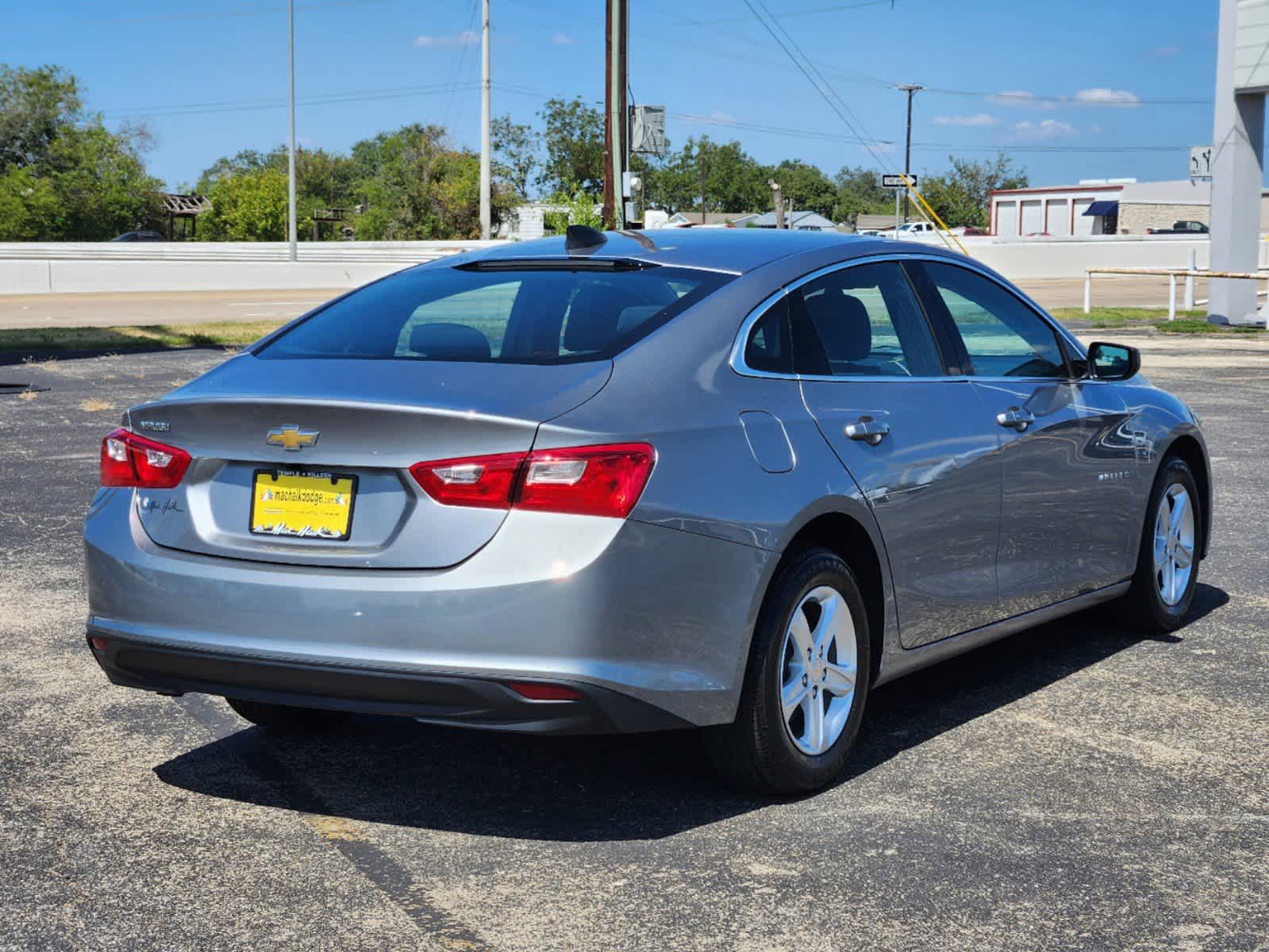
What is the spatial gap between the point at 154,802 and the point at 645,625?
158 cm

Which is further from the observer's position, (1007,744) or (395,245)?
(395,245)

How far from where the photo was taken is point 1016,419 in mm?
5562

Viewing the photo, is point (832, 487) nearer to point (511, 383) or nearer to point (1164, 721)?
point (511, 383)

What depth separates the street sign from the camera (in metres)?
29.0

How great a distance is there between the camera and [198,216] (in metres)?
106

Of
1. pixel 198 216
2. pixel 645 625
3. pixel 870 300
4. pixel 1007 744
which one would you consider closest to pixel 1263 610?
pixel 1007 744

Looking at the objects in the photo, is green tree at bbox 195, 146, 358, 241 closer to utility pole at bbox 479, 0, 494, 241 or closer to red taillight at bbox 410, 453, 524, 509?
utility pole at bbox 479, 0, 494, 241

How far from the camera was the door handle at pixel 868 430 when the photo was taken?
15.5 ft

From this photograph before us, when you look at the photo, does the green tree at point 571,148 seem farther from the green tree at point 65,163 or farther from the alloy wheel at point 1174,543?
the alloy wheel at point 1174,543

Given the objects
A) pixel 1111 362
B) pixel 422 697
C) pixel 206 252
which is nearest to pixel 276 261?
pixel 206 252

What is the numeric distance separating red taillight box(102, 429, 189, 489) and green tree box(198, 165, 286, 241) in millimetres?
92663

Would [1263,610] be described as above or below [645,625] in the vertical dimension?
below

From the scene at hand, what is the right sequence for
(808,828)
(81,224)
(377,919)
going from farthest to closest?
(81,224), (808,828), (377,919)

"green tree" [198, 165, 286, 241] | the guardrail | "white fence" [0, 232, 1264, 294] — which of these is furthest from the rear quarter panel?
"green tree" [198, 165, 286, 241]
